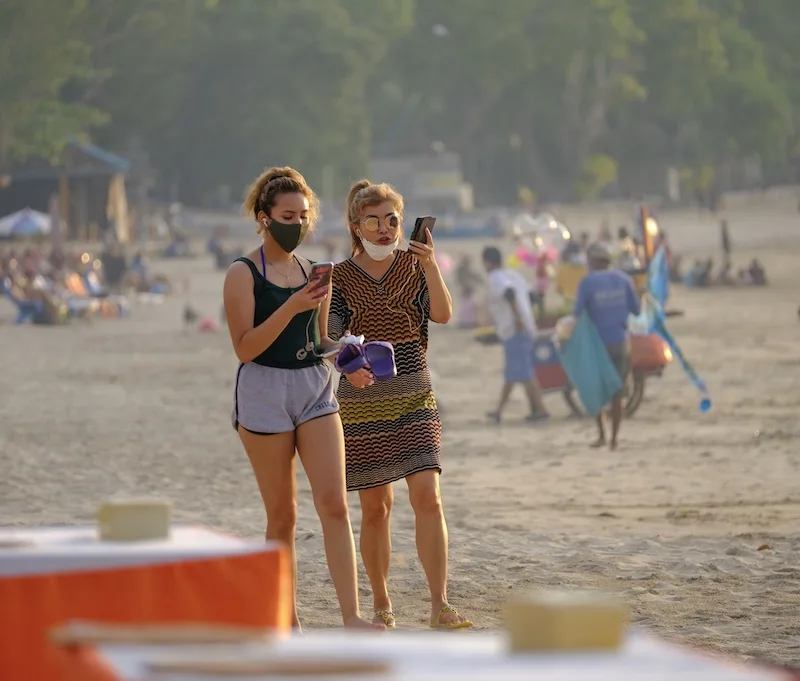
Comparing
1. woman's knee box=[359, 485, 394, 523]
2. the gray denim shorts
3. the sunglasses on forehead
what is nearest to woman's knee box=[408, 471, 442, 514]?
woman's knee box=[359, 485, 394, 523]

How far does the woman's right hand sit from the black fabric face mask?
0.76 ft

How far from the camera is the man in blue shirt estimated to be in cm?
1456

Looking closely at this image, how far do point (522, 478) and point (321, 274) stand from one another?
7.30 m

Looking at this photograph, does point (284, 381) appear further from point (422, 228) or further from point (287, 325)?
point (422, 228)

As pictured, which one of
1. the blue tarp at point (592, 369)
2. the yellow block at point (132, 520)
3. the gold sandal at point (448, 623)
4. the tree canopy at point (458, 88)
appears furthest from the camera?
the tree canopy at point (458, 88)

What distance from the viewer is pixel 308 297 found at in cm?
608

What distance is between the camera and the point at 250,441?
20.5ft

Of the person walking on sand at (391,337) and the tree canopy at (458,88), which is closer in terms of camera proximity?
the person walking on sand at (391,337)

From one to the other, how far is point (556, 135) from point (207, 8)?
2526 cm

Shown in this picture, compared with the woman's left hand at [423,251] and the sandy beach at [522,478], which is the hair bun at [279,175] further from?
the sandy beach at [522,478]

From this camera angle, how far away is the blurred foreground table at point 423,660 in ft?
10.2

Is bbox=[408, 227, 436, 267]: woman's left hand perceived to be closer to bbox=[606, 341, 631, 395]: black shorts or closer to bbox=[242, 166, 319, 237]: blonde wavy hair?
bbox=[242, 166, 319, 237]: blonde wavy hair

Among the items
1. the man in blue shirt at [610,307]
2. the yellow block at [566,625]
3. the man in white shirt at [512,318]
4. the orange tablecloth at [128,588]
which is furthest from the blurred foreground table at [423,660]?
the man in white shirt at [512,318]

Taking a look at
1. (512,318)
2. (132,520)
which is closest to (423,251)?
(132,520)
